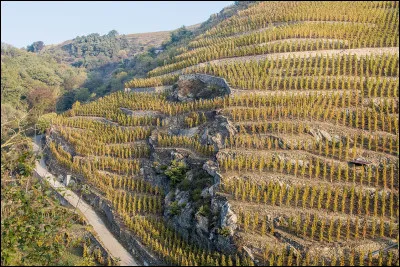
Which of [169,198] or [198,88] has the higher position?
[198,88]

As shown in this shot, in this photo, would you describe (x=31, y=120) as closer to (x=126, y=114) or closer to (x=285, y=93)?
(x=126, y=114)

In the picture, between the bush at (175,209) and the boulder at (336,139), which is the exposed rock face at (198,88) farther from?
the bush at (175,209)

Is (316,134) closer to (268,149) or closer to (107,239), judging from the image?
(268,149)

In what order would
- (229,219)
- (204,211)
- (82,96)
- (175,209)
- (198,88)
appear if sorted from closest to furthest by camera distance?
1. (229,219)
2. (204,211)
3. (175,209)
4. (198,88)
5. (82,96)

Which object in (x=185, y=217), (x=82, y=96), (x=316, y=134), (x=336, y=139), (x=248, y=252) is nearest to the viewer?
(x=248, y=252)

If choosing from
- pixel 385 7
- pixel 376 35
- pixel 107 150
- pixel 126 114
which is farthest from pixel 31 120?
pixel 385 7

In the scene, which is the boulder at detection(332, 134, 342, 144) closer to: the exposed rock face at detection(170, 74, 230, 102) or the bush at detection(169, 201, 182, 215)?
the bush at detection(169, 201, 182, 215)

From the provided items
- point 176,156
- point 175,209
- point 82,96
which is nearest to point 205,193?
point 175,209

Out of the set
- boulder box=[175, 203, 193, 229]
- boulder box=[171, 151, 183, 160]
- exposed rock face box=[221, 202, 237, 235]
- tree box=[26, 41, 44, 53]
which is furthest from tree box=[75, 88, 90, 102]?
tree box=[26, 41, 44, 53]
